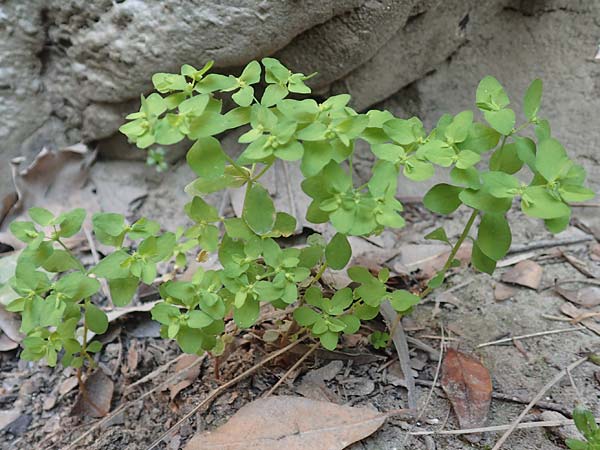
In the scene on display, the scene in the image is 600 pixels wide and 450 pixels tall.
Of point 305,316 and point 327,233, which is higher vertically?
point 305,316

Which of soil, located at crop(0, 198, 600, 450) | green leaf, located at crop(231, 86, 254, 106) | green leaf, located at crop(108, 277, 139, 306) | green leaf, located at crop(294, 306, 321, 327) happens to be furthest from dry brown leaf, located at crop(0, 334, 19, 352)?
green leaf, located at crop(231, 86, 254, 106)

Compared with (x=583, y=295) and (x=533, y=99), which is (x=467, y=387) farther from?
(x=533, y=99)

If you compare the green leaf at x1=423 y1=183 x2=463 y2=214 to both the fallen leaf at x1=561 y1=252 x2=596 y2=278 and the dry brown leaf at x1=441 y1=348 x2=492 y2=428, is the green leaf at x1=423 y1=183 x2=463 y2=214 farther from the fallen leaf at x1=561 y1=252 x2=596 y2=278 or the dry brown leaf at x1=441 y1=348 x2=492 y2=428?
the fallen leaf at x1=561 y1=252 x2=596 y2=278

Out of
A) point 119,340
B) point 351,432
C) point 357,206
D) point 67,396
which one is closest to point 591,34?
point 357,206

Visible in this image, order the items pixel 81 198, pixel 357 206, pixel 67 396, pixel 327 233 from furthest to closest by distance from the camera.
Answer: pixel 81 198
pixel 327 233
pixel 67 396
pixel 357 206

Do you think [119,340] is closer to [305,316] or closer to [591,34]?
[305,316]

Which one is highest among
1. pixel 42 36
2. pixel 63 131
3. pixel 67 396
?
pixel 42 36
